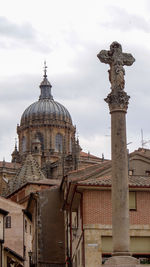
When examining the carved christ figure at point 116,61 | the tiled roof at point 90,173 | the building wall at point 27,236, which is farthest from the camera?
the building wall at point 27,236

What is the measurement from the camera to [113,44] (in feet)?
97.6

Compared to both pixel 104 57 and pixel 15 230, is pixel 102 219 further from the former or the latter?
pixel 15 230

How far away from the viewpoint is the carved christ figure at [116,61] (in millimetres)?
29234

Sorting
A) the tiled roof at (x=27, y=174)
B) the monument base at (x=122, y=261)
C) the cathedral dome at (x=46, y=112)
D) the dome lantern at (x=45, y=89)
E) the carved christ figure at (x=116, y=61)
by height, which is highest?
the dome lantern at (x=45, y=89)

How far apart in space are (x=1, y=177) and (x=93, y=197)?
10571 cm

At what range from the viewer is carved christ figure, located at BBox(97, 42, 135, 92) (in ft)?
95.9

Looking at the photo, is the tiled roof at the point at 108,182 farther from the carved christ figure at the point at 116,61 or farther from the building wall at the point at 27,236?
the building wall at the point at 27,236

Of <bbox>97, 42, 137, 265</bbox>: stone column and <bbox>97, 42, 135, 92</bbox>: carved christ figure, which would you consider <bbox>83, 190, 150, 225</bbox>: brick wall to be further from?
<bbox>97, 42, 135, 92</bbox>: carved christ figure

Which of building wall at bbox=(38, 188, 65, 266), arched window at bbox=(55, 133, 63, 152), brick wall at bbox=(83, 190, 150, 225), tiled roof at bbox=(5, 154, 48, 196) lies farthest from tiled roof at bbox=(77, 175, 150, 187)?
arched window at bbox=(55, 133, 63, 152)

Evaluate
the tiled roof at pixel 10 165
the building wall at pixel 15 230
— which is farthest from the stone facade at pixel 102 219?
the tiled roof at pixel 10 165

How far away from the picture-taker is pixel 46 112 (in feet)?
495

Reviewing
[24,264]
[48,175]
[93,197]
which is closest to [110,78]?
[93,197]

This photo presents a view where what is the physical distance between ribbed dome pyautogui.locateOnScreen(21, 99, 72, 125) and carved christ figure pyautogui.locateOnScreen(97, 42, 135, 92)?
120434 mm

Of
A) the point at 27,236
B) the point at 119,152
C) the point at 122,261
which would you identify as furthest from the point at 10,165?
the point at 122,261
